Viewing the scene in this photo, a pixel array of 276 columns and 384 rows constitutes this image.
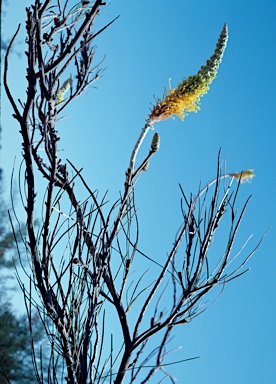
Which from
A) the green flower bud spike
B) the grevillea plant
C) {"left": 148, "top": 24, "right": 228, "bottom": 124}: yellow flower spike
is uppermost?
{"left": 148, "top": 24, "right": 228, "bottom": 124}: yellow flower spike

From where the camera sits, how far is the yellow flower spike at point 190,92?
0.82 metres

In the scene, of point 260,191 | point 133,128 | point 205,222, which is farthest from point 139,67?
point 205,222

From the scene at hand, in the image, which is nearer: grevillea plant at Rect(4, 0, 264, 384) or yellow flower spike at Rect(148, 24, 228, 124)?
grevillea plant at Rect(4, 0, 264, 384)

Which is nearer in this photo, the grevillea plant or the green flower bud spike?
the grevillea plant

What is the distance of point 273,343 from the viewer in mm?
3197

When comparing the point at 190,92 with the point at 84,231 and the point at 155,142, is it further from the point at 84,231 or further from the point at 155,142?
the point at 84,231

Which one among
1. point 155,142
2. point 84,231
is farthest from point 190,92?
point 84,231

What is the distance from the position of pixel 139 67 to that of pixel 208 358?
61.7 inches

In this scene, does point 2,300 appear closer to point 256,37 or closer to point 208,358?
point 208,358

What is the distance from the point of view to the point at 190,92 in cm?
83

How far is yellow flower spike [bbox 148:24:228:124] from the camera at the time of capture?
0.82 m

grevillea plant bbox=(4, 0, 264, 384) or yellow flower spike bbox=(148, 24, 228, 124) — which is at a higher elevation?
yellow flower spike bbox=(148, 24, 228, 124)

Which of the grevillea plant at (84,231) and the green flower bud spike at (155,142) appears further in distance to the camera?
the green flower bud spike at (155,142)

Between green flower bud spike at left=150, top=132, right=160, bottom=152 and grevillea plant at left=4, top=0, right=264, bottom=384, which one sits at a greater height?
green flower bud spike at left=150, top=132, right=160, bottom=152
